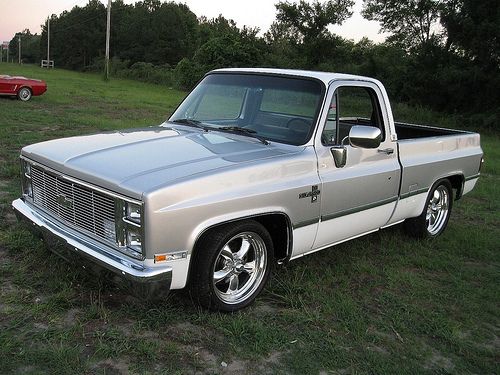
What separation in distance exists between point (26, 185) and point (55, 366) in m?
1.84

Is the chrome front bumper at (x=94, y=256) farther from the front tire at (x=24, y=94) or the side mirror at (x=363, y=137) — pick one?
the front tire at (x=24, y=94)

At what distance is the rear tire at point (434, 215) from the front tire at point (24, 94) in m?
15.7

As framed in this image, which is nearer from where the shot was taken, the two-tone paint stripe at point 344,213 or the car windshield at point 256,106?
the two-tone paint stripe at point 344,213

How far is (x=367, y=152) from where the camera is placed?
4.71 metres

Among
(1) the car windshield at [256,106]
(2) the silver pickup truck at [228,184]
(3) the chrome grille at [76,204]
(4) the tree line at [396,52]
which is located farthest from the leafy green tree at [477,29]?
(3) the chrome grille at [76,204]

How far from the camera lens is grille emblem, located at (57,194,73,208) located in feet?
12.2

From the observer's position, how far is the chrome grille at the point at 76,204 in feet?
11.3

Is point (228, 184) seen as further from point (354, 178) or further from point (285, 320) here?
point (354, 178)

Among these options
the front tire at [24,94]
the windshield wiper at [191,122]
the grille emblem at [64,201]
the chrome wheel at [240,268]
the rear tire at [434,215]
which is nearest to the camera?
the grille emblem at [64,201]

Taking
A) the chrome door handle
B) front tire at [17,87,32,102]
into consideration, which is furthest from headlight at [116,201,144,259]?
front tire at [17,87,32,102]

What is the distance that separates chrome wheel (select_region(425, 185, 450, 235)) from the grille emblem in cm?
406

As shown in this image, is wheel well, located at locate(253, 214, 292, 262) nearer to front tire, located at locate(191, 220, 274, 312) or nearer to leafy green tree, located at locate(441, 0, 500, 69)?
front tire, located at locate(191, 220, 274, 312)

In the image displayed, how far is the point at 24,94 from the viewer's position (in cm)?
1806

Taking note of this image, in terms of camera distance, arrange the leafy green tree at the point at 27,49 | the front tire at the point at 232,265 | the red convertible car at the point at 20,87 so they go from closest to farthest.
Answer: the front tire at the point at 232,265
the red convertible car at the point at 20,87
the leafy green tree at the point at 27,49
